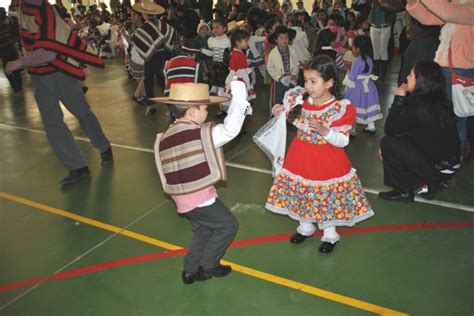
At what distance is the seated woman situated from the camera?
4.31m

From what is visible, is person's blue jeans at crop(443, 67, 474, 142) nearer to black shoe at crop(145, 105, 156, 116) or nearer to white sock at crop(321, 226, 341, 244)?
white sock at crop(321, 226, 341, 244)

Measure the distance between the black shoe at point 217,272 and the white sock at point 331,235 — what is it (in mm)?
820

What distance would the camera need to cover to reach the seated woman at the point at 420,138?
4.31 metres

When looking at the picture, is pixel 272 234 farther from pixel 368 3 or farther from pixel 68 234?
pixel 368 3

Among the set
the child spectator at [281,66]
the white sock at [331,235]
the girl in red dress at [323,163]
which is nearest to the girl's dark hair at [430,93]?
the girl in red dress at [323,163]

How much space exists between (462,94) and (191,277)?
3309mm

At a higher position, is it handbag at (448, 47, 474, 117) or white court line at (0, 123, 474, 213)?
handbag at (448, 47, 474, 117)

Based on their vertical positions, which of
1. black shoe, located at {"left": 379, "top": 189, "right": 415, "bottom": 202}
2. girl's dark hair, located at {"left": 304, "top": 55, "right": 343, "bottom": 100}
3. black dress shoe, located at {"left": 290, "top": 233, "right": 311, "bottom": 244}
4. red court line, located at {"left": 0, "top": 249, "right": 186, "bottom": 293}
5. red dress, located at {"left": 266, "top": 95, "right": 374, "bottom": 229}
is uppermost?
girl's dark hair, located at {"left": 304, "top": 55, "right": 343, "bottom": 100}

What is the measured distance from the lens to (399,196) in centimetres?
466

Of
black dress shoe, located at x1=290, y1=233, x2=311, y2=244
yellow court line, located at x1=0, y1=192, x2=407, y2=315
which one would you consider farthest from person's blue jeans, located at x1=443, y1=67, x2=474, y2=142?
yellow court line, located at x1=0, y1=192, x2=407, y2=315

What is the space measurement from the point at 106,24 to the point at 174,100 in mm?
14776

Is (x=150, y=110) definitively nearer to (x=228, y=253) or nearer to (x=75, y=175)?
(x=75, y=175)

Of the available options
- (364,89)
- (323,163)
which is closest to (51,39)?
(323,163)

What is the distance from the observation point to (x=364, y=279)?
346 centimetres
